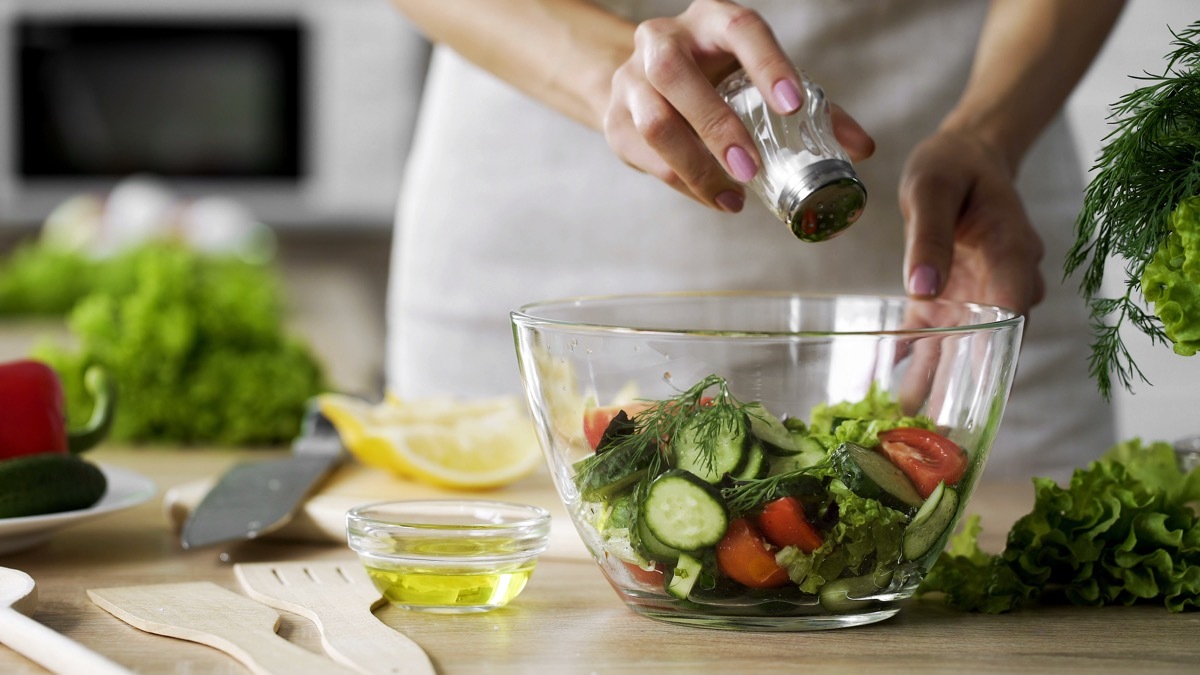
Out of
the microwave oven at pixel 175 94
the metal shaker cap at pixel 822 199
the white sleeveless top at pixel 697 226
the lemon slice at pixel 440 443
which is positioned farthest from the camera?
the microwave oven at pixel 175 94

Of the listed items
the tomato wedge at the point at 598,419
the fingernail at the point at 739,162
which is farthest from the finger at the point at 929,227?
the tomato wedge at the point at 598,419

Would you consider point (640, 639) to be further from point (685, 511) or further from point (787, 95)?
point (787, 95)

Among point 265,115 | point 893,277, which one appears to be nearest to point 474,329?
point 893,277

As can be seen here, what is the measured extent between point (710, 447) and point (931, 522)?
0.16 meters

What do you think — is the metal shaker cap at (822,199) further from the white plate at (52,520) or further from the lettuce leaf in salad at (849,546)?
the white plate at (52,520)

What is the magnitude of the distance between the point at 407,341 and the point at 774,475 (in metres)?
1.12

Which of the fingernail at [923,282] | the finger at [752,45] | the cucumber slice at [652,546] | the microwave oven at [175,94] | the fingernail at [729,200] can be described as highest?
the microwave oven at [175,94]

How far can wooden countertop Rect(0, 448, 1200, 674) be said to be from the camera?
0.78 m

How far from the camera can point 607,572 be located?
87 cm

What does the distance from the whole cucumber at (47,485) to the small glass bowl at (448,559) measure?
0.96ft

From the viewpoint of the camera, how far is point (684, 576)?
0.80 metres

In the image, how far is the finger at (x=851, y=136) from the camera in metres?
0.95

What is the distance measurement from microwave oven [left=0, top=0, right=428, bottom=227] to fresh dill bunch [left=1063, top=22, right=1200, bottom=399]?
486 cm

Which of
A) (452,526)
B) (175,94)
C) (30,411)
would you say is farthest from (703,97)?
(175,94)
